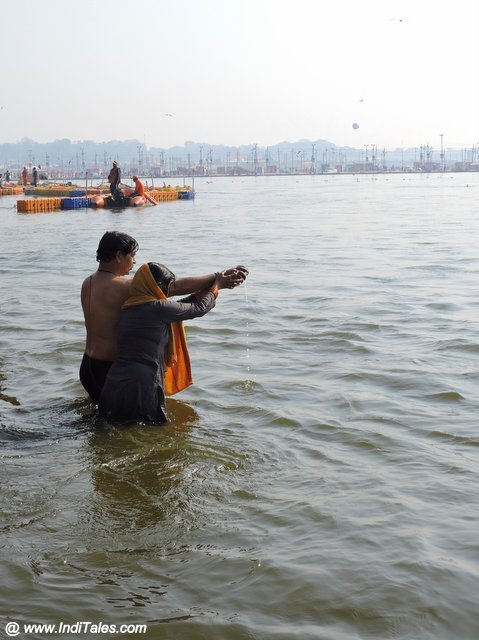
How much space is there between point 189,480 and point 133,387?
0.86 m

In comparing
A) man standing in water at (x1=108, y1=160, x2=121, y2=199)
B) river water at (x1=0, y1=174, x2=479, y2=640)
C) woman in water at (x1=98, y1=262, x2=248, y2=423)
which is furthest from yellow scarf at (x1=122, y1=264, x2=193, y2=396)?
man standing in water at (x1=108, y1=160, x2=121, y2=199)

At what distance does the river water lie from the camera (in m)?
3.77

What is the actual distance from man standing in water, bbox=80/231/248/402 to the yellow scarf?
0.55 feet

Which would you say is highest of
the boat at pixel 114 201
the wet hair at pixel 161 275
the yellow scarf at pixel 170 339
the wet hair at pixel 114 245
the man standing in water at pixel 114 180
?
the man standing in water at pixel 114 180

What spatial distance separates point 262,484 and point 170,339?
133 centimetres

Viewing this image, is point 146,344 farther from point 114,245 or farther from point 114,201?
point 114,201

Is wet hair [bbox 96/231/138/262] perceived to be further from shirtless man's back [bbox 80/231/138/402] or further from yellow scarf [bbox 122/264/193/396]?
yellow scarf [bbox 122/264/193/396]

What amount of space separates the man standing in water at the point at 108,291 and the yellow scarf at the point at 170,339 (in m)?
0.17

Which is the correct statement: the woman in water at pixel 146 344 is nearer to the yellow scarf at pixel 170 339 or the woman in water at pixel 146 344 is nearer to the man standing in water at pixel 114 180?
the yellow scarf at pixel 170 339

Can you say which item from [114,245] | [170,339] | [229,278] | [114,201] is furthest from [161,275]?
[114,201]

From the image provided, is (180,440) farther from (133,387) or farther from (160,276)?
(160,276)

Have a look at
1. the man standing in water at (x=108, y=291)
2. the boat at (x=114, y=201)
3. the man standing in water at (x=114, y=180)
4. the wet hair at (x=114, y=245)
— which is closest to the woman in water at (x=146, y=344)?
the man standing in water at (x=108, y=291)

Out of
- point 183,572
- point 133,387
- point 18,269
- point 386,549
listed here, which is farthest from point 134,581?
point 18,269

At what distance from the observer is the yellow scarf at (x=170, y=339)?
5.62 metres
